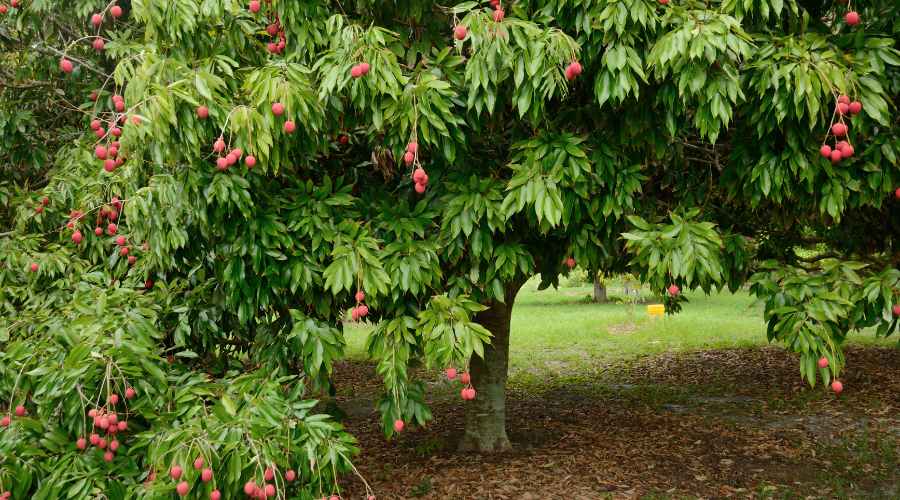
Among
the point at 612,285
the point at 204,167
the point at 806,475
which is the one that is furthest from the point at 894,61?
the point at 612,285

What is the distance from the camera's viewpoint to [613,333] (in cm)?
1656

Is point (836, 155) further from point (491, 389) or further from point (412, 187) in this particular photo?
point (491, 389)

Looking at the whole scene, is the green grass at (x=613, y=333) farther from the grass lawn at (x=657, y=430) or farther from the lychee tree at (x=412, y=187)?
the lychee tree at (x=412, y=187)

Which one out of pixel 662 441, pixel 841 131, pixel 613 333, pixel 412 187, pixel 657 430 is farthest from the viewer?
pixel 613 333

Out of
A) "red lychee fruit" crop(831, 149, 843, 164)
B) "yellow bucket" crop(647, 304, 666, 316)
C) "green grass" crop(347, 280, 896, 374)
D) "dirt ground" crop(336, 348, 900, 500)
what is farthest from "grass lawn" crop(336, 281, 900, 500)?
"yellow bucket" crop(647, 304, 666, 316)

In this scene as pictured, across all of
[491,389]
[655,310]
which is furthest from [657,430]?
[655,310]

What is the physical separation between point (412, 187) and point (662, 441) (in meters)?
5.06

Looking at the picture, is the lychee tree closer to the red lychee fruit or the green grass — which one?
the red lychee fruit

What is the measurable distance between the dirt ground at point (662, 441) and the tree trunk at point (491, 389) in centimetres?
20

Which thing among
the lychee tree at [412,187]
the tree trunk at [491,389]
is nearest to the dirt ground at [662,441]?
the tree trunk at [491,389]

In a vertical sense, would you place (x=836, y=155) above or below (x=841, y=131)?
below

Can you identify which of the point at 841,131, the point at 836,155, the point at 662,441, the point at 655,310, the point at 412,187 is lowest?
the point at 662,441

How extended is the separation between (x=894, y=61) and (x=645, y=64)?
1.19 m

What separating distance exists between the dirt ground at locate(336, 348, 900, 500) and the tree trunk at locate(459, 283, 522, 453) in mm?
196
